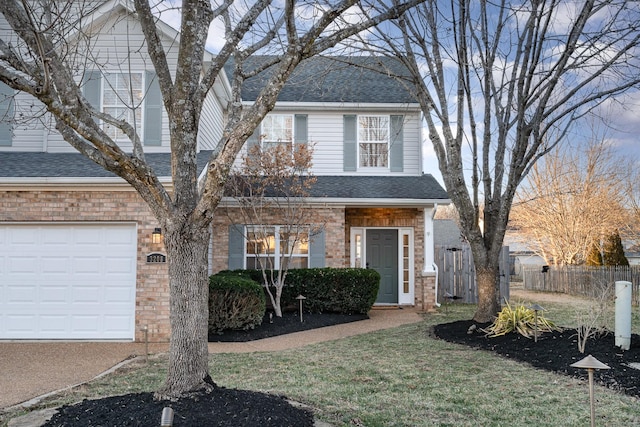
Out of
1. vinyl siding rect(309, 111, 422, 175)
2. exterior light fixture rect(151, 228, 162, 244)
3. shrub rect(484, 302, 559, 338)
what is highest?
vinyl siding rect(309, 111, 422, 175)

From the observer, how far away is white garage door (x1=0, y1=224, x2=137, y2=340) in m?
9.56

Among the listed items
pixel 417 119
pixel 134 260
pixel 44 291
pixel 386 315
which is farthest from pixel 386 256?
pixel 44 291

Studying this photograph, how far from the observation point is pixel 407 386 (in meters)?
6.04

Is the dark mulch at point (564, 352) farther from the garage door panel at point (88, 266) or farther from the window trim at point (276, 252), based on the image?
the garage door panel at point (88, 266)

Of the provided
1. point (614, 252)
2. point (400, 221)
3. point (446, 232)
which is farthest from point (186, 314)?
point (446, 232)

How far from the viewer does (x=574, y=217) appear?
22031 millimetres

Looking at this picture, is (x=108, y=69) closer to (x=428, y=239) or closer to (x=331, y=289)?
(x=331, y=289)

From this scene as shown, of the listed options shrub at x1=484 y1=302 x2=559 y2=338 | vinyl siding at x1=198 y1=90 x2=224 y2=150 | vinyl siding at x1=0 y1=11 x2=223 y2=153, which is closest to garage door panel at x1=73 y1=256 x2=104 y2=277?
vinyl siding at x1=0 y1=11 x2=223 y2=153

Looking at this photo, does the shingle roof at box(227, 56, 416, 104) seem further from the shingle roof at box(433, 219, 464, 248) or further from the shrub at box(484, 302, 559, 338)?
the shingle roof at box(433, 219, 464, 248)

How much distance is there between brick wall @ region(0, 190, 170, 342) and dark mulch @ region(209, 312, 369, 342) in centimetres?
128

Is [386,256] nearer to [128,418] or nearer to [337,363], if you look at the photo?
[337,363]

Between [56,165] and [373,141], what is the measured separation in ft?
26.5

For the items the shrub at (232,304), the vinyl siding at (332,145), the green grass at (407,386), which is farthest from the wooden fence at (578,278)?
the shrub at (232,304)

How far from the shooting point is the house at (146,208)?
9477 millimetres
